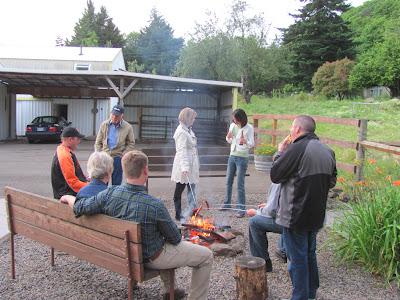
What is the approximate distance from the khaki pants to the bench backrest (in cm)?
19

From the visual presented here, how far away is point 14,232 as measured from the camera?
15.6ft

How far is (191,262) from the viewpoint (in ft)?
11.6

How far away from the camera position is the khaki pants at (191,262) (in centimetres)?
346

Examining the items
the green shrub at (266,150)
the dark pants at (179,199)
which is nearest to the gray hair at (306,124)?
the dark pants at (179,199)

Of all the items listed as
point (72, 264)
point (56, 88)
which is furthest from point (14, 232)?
point (56, 88)

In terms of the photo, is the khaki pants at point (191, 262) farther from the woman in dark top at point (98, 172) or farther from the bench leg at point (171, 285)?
the woman in dark top at point (98, 172)

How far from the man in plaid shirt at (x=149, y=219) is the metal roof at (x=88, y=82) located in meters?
14.5

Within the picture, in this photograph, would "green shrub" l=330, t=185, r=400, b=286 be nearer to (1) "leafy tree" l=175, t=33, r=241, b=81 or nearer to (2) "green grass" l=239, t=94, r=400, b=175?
(2) "green grass" l=239, t=94, r=400, b=175

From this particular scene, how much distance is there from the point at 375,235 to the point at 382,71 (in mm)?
30994

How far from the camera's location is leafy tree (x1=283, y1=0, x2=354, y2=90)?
131 feet

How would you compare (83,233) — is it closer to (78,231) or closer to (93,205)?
(78,231)

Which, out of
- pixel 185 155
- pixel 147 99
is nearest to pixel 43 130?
pixel 147 99

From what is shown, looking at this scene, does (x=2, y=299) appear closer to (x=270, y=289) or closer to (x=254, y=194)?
(x=270, y=289)

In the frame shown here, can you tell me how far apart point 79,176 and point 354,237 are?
306 cm
